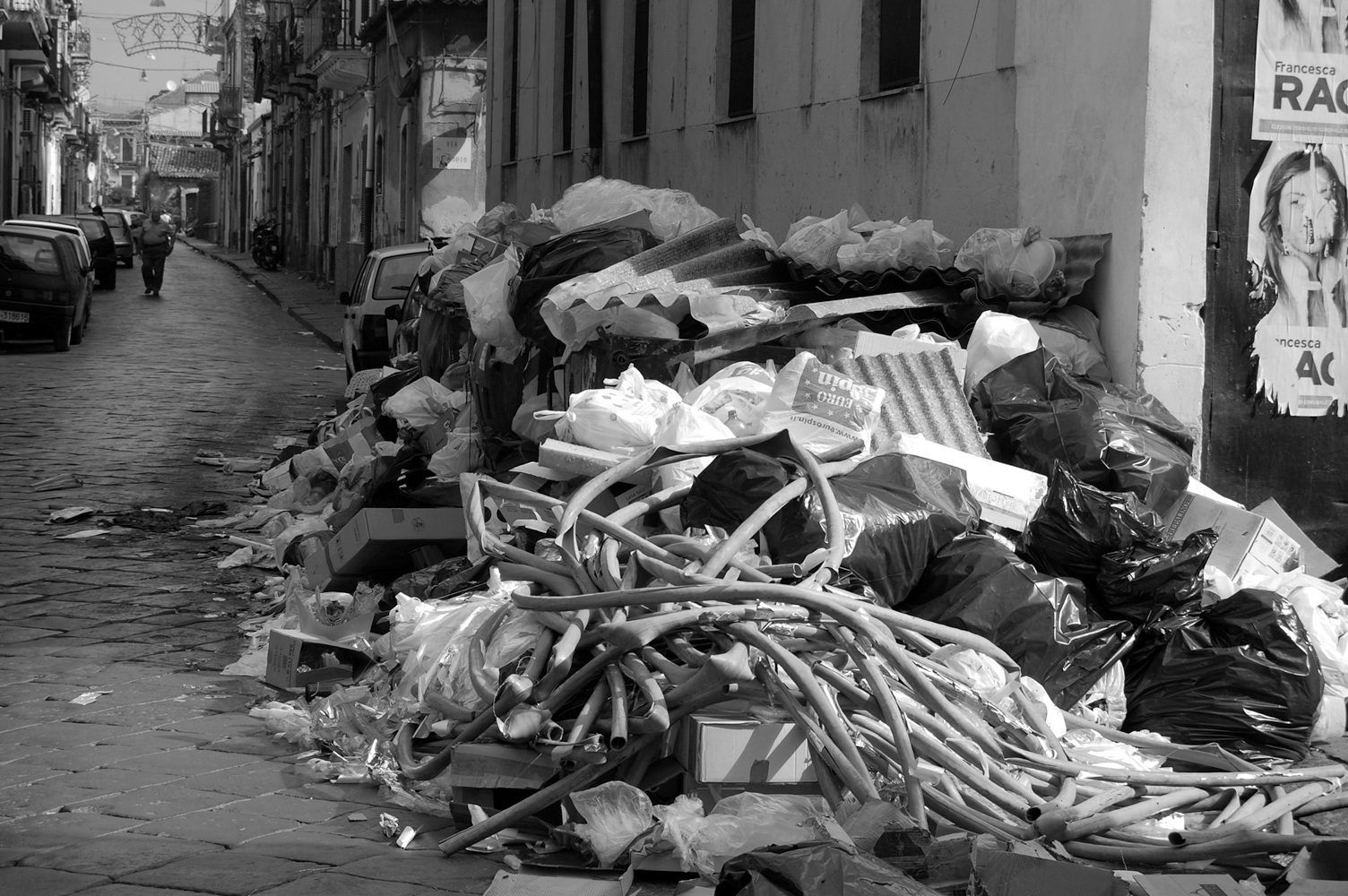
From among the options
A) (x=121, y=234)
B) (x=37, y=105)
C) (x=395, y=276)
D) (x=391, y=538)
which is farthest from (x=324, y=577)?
(x=37, y=105)

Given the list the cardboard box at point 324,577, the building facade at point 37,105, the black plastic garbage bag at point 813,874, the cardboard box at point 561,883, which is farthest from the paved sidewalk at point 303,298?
the black plastic garbage bag at point 813,874

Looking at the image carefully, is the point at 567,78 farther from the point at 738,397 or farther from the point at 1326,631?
the point at 1326,631

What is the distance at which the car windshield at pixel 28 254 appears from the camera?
17.8 metres

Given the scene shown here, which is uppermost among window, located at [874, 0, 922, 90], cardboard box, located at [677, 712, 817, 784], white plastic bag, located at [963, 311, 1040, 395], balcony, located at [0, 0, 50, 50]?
balcony, located at [0, 0, 50, 50]

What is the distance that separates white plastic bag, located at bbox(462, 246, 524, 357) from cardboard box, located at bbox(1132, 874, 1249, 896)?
4.66 metres

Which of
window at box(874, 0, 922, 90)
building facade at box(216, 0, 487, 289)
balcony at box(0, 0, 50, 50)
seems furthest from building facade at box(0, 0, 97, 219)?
window at box(874, 0, 922, 90)

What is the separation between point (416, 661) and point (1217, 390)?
3644mm

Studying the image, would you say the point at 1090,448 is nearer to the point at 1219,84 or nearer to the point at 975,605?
the point at 975,605

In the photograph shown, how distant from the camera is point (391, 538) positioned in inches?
237

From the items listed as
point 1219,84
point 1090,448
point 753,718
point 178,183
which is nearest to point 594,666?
point 753,718

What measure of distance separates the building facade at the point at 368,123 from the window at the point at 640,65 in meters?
9.28

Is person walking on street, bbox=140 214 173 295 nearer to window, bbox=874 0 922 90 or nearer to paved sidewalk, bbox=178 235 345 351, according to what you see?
paved sidewalk, bbox=178 235 345 351

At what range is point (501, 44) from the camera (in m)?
17.4

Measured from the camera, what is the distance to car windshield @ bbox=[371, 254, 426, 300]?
47.9 feet
